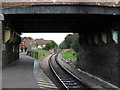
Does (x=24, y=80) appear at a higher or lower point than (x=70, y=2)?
lower

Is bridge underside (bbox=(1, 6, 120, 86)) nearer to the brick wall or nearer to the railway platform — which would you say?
the brick wall

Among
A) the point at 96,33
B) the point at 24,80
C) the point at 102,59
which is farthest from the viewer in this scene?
the point at 96,33

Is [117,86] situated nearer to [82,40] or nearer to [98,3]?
[98,3]

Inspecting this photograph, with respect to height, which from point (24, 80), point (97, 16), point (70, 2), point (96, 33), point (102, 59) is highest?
point (70, 2)

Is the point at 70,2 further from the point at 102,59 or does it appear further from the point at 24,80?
the point at 102,59

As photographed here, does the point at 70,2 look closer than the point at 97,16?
Yes

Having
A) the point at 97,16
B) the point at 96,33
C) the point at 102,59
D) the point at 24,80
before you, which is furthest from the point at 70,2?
the point at 102,59

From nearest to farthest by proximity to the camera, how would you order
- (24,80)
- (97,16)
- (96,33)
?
(24,80) < (97,16) < (96,33)

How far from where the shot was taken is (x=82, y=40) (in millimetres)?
21219

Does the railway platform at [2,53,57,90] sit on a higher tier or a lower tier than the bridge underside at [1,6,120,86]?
lower

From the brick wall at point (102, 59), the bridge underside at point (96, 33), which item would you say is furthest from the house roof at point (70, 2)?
the brick wall at point (102, 59)

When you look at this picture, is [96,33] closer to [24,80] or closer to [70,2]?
[70,2]

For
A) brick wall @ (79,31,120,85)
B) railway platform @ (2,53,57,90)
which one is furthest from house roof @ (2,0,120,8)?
railway platform @ (2,53,57,90)

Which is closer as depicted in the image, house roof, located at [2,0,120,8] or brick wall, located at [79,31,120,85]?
house roof, located at [2,0,120,8]
